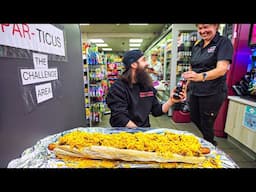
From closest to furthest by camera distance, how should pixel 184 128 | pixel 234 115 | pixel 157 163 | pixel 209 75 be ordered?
pixel 157 163 < pixel 209 75 < pixel 234 115 < pixel 184 128

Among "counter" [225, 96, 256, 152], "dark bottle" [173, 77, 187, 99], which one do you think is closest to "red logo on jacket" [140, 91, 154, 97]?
"dark bottle" [173, 77, 187, 99]

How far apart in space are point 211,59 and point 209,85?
0.80 feet

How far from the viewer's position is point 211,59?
134cm

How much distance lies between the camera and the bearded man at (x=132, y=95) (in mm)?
1225

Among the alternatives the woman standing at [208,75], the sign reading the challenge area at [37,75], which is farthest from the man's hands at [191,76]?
the sign reading the challenge area at [37,75]

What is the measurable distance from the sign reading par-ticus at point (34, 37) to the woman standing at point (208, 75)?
1.22 m

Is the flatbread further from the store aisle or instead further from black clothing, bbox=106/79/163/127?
the store aisle

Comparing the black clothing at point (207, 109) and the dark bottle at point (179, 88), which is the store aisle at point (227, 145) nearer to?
the black clothing at point (207, 109)

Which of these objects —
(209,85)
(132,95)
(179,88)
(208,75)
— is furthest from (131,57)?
(209,85)

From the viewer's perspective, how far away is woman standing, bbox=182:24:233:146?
1.26 m
